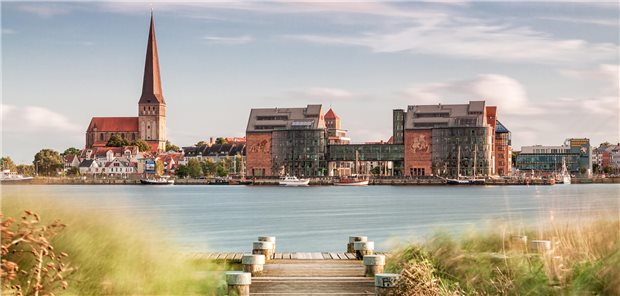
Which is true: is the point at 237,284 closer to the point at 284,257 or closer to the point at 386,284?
the point at 386,284

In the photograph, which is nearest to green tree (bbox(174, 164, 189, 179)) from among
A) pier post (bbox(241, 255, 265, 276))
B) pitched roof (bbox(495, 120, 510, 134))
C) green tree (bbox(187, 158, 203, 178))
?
green tree (bbox(187, 158, 203, 178))

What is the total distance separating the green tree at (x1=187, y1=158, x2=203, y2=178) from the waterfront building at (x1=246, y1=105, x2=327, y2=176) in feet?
90.2

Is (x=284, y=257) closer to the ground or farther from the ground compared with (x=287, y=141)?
closer to the ground

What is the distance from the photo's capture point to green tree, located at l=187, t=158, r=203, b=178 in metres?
185

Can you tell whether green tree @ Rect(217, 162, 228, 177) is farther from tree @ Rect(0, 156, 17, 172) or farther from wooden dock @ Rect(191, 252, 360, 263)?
wooden dock @ Rect(191, 252, 360, 263)

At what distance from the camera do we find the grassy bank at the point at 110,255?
8.91 meters

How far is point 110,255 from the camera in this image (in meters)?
9.36

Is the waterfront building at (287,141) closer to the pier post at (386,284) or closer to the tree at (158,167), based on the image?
the tree at (158,167)

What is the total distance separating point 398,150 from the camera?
506 feet

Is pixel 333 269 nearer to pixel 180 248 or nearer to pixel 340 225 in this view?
pixel 180 248

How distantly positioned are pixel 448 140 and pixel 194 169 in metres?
61.2

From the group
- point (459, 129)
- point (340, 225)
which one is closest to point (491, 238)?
point (340, 225)

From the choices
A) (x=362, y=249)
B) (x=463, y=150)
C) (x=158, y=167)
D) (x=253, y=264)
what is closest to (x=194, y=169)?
(x=158, y=167)

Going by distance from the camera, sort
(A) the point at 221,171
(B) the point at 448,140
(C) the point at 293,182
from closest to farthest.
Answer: (B) the point at 448,140, (C) the point at 293,182, (A) the point at 221,171
